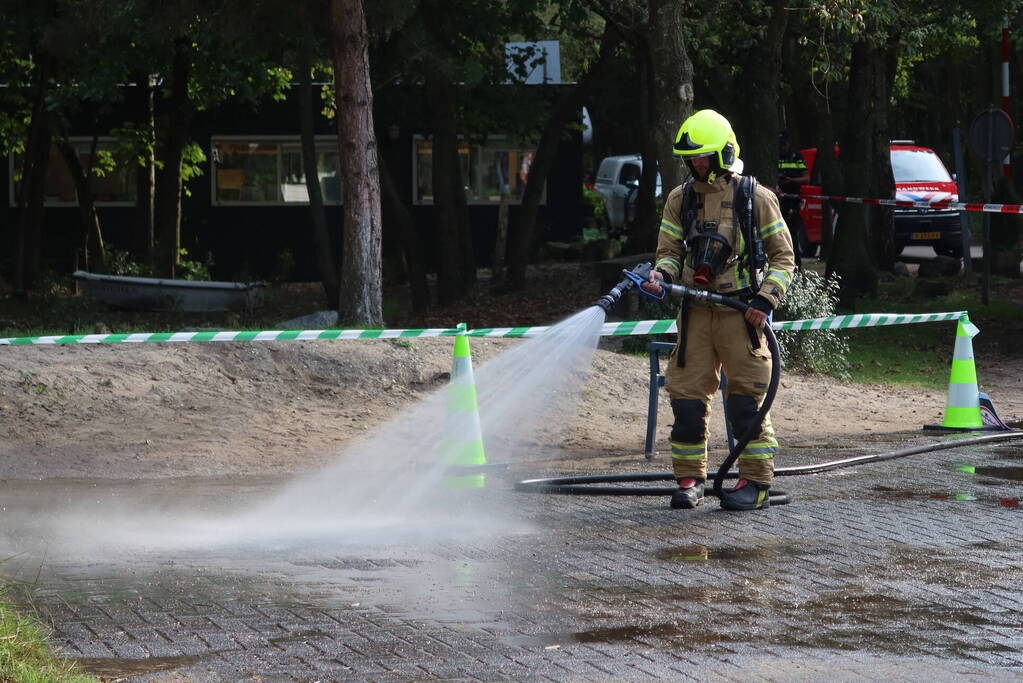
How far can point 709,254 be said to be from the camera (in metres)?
7.79

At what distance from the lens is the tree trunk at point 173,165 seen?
24.0 meters

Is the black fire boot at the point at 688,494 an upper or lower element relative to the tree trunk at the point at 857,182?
lower

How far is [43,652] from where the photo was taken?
471cm

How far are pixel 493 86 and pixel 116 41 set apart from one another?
6.12 metres

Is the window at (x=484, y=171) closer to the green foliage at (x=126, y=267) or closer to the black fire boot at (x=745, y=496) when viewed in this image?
the green foliage at (x=126, y=267)

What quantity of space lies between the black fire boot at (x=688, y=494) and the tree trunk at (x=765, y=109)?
8566 mm

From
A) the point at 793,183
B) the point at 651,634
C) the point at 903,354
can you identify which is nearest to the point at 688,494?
the point at 651,634

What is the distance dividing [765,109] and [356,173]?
4.71 metres

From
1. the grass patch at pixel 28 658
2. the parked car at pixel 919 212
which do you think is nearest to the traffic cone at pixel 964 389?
the grass patch at pixel 28 658

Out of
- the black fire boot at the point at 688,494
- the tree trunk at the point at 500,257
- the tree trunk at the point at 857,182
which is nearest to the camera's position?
the black fire boot at the point at 688,494

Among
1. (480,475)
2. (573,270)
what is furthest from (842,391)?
(573,270)

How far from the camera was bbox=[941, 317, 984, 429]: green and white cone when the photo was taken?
1106 centimetres

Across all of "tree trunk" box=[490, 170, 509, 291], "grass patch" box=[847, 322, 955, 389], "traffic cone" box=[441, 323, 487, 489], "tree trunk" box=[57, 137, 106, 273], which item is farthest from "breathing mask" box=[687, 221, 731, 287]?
"tree trunk" box=[57, 137, 106, 273]

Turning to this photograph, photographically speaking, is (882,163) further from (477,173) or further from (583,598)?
(583,598)
